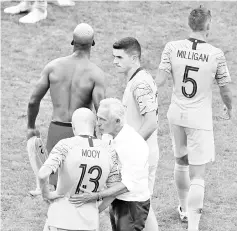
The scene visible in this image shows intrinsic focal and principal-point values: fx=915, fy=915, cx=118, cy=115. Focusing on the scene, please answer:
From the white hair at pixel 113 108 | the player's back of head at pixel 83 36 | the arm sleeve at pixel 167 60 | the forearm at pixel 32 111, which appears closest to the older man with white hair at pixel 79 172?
the white hair at pixel 113 108

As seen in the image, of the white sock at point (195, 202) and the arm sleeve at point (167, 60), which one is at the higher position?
the arm sleeve at point (167, 60)

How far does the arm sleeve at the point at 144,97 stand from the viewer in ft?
28.5

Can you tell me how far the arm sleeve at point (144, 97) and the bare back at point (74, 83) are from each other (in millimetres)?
445

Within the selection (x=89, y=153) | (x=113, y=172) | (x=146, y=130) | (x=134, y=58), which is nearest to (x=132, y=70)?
(x=134, y=58)

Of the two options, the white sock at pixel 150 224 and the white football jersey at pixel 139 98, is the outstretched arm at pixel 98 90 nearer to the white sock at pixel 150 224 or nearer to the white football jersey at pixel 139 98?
the white football jersey at pixel 139 98

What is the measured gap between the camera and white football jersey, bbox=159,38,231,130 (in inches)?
367

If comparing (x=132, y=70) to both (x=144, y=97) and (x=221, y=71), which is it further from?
(x=221, y=71)

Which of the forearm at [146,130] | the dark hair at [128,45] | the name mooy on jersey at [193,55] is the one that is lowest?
the forearm at [146,130]

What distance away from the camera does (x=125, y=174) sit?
775 centimetres

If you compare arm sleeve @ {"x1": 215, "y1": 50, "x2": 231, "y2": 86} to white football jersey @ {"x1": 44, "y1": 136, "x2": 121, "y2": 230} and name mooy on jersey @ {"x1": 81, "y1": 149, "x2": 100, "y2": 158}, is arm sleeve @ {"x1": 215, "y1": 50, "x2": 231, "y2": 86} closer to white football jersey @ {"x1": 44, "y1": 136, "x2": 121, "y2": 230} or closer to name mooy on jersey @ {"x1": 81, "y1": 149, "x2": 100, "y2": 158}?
white football jersey @ {"x1": 44, "y1": 136, "x2": 121, "y2": 230}

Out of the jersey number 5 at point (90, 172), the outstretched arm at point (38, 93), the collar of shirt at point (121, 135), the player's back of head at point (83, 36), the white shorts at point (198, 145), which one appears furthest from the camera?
the white shorts at point (198, 145)

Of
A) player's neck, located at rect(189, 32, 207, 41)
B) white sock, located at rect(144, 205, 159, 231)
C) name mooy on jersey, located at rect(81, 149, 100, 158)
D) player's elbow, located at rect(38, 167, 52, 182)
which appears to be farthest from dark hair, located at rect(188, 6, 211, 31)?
player's elbow, located at rect(38, 167, 52, 182)

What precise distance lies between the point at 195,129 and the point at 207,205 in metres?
1.49

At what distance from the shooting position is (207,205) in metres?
10.7
